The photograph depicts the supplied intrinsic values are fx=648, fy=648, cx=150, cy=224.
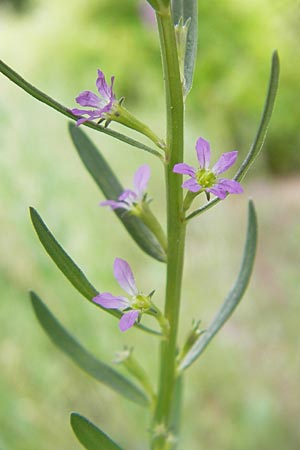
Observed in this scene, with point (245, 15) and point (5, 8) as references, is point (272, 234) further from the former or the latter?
point (5, 8)

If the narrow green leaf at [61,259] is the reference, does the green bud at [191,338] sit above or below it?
below

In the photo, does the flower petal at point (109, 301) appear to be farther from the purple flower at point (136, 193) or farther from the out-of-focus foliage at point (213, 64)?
the out-of-focus foliage at point (213, 64)

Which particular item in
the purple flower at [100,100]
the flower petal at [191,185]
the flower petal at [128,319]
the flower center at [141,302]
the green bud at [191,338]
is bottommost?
the green bud at [191,338]

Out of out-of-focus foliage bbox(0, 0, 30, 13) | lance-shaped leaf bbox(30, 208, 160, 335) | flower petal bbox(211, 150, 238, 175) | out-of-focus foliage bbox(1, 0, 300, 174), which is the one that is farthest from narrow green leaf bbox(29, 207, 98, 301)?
out-of-focus foliage bbox(0, 0, 30, 13)

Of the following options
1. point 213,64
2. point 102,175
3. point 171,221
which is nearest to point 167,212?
point 171,221

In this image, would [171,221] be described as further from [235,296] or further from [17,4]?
[17,4]

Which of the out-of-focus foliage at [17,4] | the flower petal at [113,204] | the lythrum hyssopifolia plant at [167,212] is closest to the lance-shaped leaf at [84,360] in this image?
the lythrum hyssopifolia plant at [167,212]
